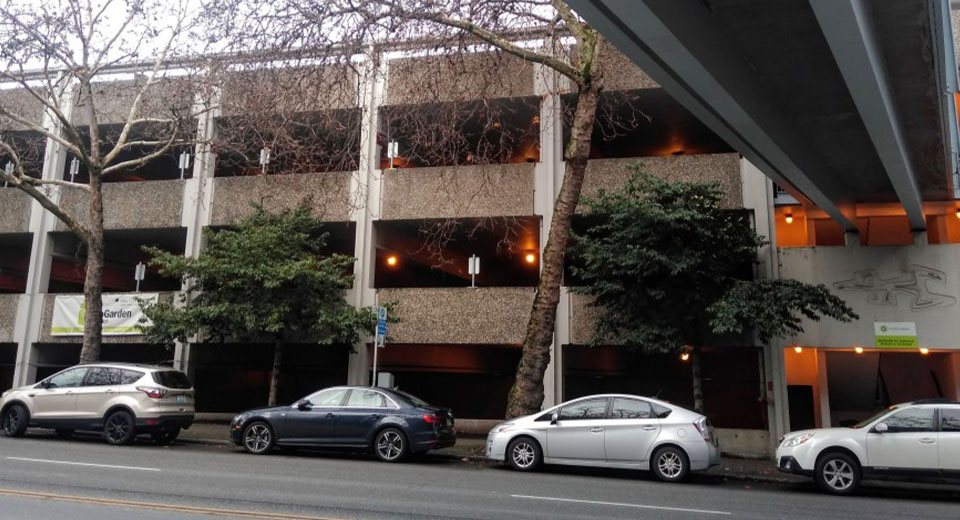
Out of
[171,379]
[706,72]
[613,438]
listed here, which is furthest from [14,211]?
[706,72]

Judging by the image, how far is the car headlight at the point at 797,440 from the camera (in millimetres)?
11148

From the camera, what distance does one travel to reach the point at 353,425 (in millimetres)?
13031

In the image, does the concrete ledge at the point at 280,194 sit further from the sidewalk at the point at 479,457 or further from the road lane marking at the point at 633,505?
the road lane marking at the point at 633,505

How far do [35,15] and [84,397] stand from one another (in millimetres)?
9507

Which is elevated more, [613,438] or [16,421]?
[613,438]

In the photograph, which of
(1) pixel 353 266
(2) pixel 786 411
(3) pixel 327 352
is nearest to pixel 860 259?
(2) pixel 786 411

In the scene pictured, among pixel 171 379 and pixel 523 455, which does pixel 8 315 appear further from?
pixel 523 455

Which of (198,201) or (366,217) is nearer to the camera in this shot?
(366,217)

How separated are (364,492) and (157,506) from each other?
254cm

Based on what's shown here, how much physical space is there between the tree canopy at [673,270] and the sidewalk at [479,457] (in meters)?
2.65

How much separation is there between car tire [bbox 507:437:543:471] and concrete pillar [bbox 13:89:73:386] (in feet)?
54.0

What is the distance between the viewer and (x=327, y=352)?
67.9 feet

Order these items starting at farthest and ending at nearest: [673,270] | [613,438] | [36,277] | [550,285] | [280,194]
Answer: [36,277] < [280,194] < [550,285] < [673,270] < [613,438]

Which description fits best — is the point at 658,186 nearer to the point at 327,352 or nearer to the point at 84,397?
the point at 327,352
